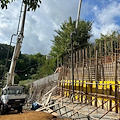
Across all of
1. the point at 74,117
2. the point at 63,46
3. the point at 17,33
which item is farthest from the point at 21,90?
the point at 63,46

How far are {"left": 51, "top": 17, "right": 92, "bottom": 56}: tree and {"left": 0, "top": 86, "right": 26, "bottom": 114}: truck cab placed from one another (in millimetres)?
14957

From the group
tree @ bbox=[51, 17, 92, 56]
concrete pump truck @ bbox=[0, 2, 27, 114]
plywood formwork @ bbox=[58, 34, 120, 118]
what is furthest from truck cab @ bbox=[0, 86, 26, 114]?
tree @ bbox=[51, 17, 92, 56]

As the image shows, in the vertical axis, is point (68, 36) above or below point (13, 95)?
above

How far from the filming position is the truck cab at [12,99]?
29.9 feet

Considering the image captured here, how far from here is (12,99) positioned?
9.30 metres

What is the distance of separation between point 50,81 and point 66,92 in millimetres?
7319

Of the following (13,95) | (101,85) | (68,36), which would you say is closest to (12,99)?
(13,95)

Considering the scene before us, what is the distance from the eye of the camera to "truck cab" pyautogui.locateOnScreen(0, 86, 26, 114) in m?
9.12

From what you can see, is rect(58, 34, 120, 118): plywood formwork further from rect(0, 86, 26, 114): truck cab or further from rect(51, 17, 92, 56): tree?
rect(51, 17, 92, 56): tree

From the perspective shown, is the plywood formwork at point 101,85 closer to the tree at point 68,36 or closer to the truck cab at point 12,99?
the truck cab at point 12,99

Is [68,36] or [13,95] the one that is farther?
[68,36]

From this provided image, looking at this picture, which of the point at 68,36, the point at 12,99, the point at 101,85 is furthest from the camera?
the point at 68,36

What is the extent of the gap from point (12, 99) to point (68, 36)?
16858mm

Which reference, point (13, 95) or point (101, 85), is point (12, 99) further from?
point (101, 85)
